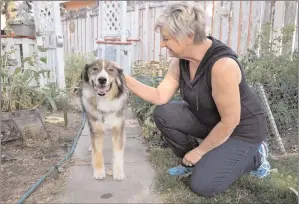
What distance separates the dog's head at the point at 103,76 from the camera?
2.52 m

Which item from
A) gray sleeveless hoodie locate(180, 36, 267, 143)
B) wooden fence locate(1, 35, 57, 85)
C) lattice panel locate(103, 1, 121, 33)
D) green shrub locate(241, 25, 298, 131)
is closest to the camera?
gray sleeveless hoodie locate(180, 36, 267, 143)

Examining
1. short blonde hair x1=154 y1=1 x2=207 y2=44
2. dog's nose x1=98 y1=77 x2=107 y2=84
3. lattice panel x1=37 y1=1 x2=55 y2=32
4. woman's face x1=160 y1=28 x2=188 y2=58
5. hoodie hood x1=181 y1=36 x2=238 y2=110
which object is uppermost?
lattice panel x1=37 y1=1 x2=55 y2=32

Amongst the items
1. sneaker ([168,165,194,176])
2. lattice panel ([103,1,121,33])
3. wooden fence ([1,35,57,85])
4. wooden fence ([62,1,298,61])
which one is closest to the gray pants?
sneaker ([168,165,194,176])

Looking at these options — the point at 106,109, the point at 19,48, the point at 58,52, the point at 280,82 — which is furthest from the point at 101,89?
the point at 58,52

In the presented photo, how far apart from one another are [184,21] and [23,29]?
3.84 metres

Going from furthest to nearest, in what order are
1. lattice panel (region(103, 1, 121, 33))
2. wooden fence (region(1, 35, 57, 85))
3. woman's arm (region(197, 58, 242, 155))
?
1. lattice panel (region(103, 1, 121, 33))
2. wooden fence (region(1, 35, 57, 85))
3. woman's arm (region(197, 58, 242, 155))

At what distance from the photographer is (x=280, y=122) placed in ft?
11.7

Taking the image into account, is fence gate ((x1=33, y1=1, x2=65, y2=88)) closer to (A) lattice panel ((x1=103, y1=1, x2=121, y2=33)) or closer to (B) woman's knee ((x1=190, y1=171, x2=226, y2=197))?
(A) lattice panel ((x1=103, y1=1, x2=121, y2=33))

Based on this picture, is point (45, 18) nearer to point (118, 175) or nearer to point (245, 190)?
point (118, 175)

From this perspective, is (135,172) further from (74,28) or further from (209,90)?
(74,28)

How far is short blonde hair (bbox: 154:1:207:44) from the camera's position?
2.09 metres

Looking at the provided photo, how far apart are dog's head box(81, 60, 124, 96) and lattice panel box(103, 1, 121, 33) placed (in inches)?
172

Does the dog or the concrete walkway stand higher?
the dog

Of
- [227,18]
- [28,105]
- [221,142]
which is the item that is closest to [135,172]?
[221,142]
